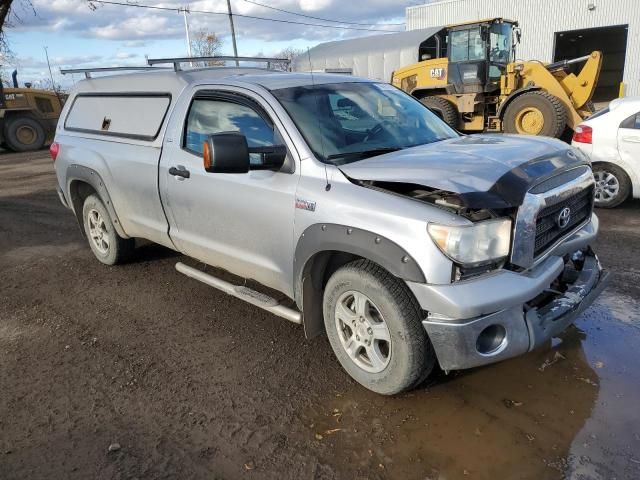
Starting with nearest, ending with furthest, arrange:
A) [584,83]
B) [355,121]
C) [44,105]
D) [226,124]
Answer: [355,121] < [226,124] < [584,83] < [44,105]

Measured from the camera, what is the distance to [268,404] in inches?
128

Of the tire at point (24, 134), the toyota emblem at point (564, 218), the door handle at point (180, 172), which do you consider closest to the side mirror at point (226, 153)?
the door handle at point (180, 172)

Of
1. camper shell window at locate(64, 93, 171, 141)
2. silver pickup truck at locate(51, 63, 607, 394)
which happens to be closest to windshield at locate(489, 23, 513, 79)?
silver pickup truck at locate(51, 63, 607, 394)

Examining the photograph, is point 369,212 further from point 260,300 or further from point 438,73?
point 438,73

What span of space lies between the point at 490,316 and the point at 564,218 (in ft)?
3.28

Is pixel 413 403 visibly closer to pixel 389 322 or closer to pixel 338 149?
pixel 389 322

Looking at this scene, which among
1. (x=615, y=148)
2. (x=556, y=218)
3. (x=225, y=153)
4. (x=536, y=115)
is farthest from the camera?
(x=536, y=115)

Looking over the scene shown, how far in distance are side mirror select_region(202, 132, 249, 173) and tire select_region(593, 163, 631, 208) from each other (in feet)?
19.1

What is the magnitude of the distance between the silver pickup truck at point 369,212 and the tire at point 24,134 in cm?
1752

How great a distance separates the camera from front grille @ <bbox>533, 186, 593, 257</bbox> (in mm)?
3062

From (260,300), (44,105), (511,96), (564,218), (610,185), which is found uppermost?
(44,105)

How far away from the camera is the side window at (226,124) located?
3688mm

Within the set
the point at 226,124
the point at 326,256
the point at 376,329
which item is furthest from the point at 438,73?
the point at 376,329

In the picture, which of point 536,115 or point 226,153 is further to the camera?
point 536,115
